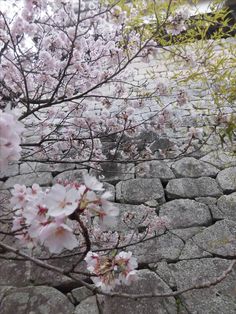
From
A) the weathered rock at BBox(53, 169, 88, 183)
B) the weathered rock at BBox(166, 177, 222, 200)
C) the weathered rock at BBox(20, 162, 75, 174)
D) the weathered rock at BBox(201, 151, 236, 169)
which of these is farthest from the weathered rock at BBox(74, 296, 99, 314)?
the weathered rock at BBox(201, 151, 236, 169)

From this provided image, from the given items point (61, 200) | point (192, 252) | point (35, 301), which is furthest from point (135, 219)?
point (61, 200)

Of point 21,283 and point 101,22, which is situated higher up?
point 101,22

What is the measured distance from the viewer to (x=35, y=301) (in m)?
2.13

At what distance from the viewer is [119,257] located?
1.47m

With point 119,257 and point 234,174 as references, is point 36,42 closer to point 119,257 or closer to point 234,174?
point 234,174

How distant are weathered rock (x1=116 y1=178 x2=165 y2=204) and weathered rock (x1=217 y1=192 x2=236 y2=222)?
1.67 ft

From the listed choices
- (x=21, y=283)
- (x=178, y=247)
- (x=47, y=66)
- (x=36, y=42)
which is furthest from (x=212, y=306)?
(x=36, y=42)

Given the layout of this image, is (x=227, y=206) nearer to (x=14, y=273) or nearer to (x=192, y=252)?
(x=192, y=252)

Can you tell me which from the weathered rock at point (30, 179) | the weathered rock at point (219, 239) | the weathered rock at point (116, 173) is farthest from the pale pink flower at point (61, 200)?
the weathered rock at point (30, 179)

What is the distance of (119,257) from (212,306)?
2.96ft

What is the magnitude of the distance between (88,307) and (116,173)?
4.79ft

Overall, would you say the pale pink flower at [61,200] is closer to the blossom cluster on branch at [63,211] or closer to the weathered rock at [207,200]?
the blossom cluster on branch at [63,211]

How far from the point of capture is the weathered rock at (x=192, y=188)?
2885mm

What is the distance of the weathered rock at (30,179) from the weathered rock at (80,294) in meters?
1.36
